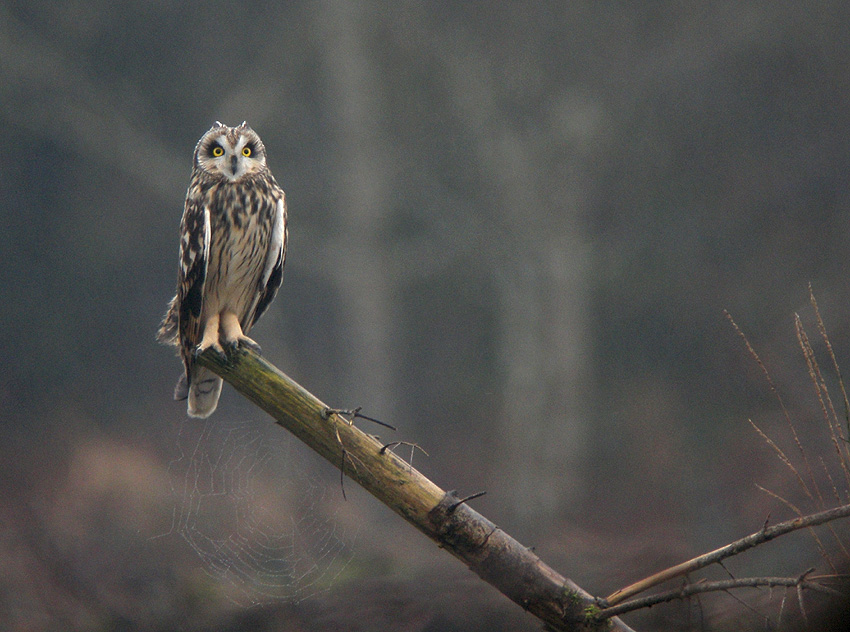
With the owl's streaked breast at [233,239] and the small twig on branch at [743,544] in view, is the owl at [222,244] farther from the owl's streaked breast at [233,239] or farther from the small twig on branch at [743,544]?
the small twig on branch at [743,544]

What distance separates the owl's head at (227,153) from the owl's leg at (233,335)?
0.34 m

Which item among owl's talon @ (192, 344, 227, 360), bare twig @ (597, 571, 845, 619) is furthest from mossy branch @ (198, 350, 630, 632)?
owl's talon @ (192, 344, 227, 360)

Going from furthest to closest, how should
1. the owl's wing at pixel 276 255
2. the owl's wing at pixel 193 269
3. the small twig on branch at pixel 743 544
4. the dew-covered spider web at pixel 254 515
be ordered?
the dew-covered spider web at pixel 254 515 → the owl's wing at pixel 276 255 → the owl's wing at pixel 193 269 → the small twig on branch at pixel 743 544

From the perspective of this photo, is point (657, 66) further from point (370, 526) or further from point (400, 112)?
point (370, 526)

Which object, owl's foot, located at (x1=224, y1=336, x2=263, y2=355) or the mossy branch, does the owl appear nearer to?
owl's foot, located at (x1=224, y1=336, x2=263, y2=355)

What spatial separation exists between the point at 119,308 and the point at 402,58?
1.42 m

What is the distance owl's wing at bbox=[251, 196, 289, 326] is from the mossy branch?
0.57 m

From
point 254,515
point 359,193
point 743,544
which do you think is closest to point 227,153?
point 359,193

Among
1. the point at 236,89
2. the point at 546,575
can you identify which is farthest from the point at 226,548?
the point at 236,89

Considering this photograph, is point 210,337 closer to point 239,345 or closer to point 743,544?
point 239,345

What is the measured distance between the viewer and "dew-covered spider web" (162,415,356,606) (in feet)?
5.62

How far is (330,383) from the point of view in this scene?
7.09 feet

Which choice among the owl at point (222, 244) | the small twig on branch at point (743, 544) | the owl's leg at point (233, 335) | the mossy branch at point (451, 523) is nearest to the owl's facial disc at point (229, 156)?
the owl at point (222, 244)

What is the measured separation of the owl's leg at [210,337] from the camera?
53.0 inches
